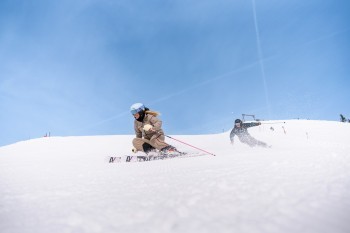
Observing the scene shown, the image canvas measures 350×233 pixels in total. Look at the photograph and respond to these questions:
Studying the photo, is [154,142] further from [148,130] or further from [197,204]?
[197,204]

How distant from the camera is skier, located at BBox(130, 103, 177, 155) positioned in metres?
8.44

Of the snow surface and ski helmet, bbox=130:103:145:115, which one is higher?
ski helmet, bbox=130:103:145:115

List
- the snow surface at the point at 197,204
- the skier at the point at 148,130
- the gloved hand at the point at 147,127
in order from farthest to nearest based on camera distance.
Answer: the skier at the point at 148,130, the gloved hand at the point at 147,127, the snow surface at the point at 197,204

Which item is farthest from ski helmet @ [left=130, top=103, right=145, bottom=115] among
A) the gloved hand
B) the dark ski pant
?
the dark ski pant

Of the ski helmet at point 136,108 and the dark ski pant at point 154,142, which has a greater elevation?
the ski helmet at point 136,108

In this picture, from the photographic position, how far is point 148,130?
8.27 meters

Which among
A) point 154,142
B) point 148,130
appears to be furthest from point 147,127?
point 154,142

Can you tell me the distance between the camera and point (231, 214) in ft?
5.92

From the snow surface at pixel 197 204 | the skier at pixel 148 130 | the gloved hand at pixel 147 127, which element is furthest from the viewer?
the skier at pixel 148 130

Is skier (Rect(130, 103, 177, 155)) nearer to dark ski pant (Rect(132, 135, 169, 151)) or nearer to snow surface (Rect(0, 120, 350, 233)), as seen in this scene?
dark ski pant (Rect(132, 135, 169, 151))

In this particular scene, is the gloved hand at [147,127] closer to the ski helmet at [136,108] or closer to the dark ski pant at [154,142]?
the dark ski pant at [154,142]

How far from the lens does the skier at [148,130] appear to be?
8.44 meters

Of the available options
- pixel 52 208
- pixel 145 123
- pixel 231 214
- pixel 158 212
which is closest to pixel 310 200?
pixel 231 214

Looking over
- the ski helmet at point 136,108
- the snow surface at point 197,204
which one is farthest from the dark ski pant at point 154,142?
the snow surface at point 197,204
